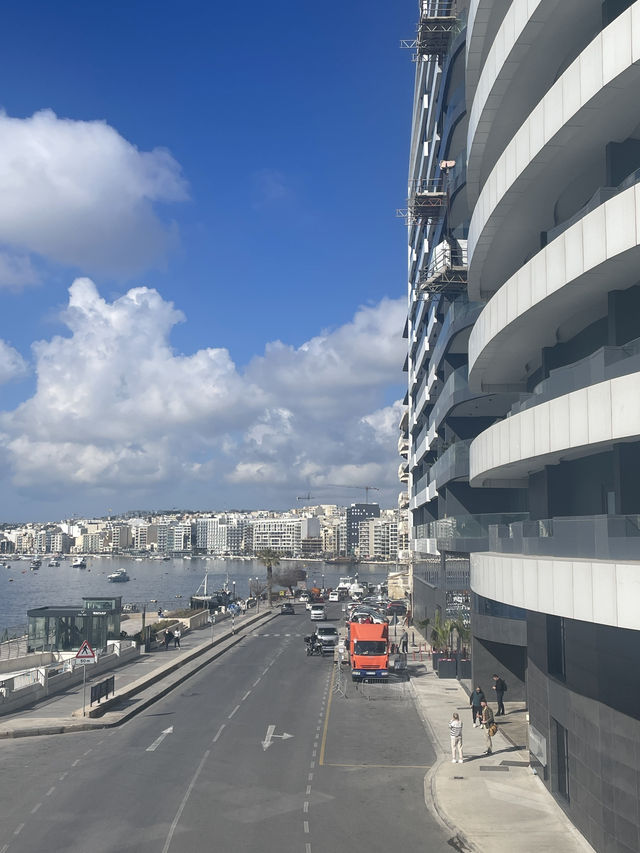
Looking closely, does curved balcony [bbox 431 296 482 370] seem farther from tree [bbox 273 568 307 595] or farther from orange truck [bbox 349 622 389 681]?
tree [bbox 273 568 307 595]

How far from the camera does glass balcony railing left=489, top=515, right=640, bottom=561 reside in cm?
1409

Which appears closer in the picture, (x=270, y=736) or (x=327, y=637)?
(x=270, y=736)

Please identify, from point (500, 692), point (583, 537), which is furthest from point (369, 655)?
point (583, 537)

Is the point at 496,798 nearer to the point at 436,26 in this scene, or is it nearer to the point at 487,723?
the point at 487,723

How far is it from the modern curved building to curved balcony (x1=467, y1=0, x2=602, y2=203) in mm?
56

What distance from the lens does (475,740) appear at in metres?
27.9

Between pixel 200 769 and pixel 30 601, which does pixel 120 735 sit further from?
pixel 30 601

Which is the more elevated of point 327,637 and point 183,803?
point 183,803

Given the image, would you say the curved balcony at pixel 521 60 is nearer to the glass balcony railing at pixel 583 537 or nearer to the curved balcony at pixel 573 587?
the glass balcony railing at pixel 583 537

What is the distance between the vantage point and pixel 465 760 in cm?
2505

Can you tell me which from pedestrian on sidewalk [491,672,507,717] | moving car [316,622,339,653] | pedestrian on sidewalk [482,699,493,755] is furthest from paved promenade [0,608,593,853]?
moving car [316,622,339,653]

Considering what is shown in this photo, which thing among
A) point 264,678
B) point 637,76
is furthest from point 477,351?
point 264,678

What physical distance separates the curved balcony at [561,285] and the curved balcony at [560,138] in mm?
2197

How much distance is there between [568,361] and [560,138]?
717 centimetres
